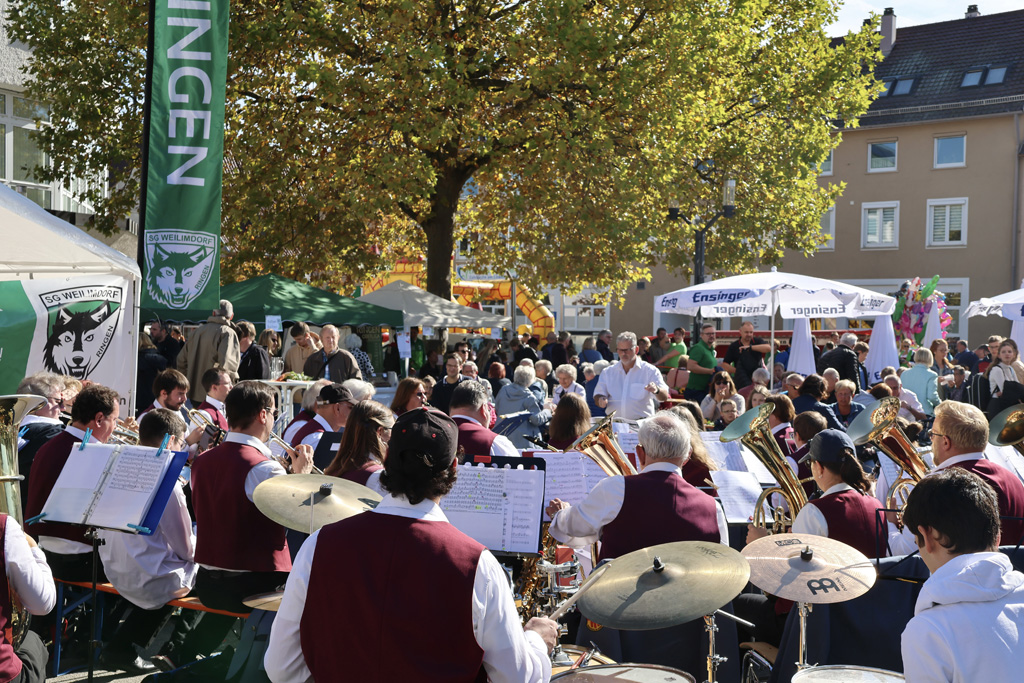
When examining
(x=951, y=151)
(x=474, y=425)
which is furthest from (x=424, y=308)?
(x=951, y=151)

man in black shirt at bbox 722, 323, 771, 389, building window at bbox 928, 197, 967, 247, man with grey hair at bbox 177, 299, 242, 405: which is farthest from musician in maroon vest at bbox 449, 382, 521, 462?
building window at bbox 928, 197, 967, 247

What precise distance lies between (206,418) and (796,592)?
4949 mm

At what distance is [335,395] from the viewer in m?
6.66

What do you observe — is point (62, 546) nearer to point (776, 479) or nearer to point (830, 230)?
point (776, 479)

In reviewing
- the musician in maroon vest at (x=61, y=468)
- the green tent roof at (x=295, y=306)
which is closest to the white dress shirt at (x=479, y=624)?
the musician in maroon vest at (x=61, y=468)

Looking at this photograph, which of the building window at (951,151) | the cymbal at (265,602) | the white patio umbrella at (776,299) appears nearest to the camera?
the cymbal at (265,602)

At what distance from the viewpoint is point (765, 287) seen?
40.0 feet

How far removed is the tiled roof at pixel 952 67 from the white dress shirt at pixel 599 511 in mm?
31580

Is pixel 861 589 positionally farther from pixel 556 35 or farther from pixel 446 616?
pixel 556 35

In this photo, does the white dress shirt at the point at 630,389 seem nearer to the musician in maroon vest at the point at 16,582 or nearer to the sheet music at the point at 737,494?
the sheet music at the point at 737,494

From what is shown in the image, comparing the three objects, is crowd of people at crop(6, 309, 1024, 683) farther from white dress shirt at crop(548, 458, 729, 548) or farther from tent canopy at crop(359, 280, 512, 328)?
Answer: tent canopy at crop(359, 280, 512, 328)

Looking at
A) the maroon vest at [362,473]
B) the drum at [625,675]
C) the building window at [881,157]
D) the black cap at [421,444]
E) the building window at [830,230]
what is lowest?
the drum at [625,675]

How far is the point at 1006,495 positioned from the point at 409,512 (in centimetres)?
349

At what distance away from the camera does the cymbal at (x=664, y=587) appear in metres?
3.01
